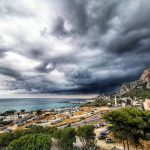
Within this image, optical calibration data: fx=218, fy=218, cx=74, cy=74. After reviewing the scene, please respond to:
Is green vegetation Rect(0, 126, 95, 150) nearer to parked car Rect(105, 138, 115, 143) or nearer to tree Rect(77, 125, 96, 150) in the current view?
tree Rect(77, 125, 96, 150)

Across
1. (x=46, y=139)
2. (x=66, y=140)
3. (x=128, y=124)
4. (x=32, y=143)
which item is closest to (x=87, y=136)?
(x=66, y=140)

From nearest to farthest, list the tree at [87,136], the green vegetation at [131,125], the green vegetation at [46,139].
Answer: the green vegetation at [46,139]
the green vegetation at [131,125]
the tree at [87,136]

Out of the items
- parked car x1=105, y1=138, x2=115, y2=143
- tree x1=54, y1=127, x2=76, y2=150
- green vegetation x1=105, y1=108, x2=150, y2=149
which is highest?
green vegetation x1=105, y1=108, x2=150, y2=149

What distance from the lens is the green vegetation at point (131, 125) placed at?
1918 inches

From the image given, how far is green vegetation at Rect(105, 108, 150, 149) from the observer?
4872 centimetres

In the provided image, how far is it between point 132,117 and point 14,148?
89.7 ft

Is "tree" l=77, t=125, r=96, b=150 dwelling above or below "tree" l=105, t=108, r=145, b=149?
below

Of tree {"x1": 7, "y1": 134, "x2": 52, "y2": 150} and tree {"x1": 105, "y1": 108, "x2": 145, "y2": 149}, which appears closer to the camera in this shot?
tree {"x1": 7, "y1": 134, "x2": 52, "y2": 150}

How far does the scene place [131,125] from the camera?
4900 cm

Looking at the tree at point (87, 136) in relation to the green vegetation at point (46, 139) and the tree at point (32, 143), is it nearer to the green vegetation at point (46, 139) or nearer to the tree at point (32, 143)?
the green vegetation at point (46, 139)

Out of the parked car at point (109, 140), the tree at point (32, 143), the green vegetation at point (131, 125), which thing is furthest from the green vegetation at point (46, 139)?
the parked car at point (109, 140)

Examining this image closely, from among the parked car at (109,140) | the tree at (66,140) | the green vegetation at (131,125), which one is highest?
the green vegetation at (131,125)

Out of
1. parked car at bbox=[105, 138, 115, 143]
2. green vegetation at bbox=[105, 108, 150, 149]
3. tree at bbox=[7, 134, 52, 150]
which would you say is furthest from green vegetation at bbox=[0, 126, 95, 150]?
parked car at bbox=[105, 138, 115, 143]

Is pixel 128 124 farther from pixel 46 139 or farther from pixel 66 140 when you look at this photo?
pixel 46 139
